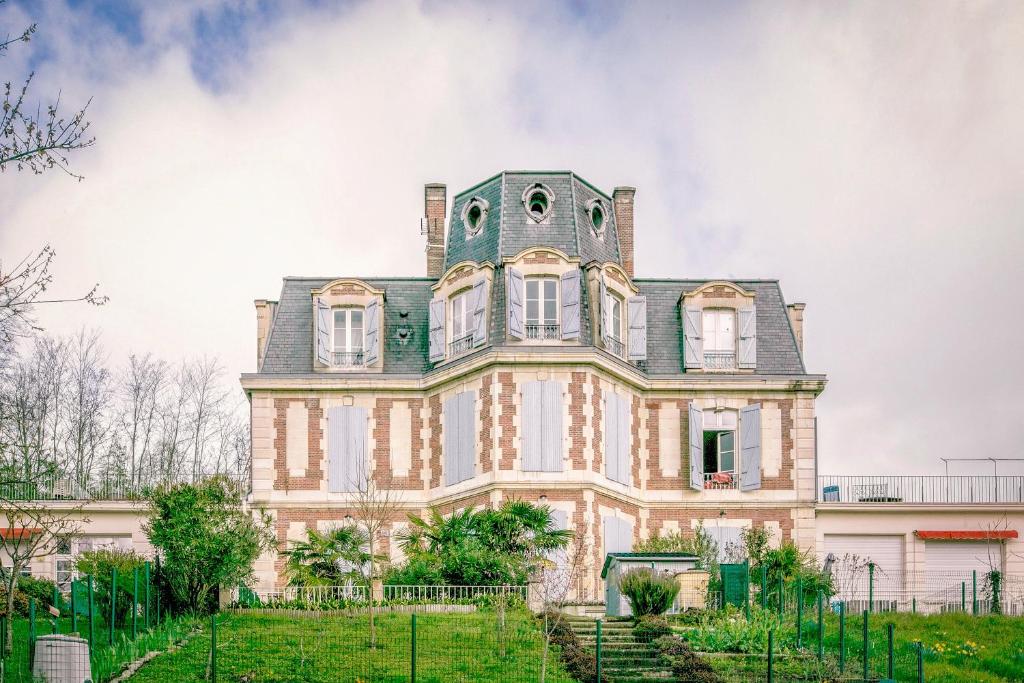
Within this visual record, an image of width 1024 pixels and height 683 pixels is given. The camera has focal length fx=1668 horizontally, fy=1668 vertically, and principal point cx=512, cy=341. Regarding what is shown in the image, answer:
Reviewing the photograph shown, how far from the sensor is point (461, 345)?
3819 centimetres

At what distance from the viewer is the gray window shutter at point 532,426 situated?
3631cm

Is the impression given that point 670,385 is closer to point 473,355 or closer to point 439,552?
point 473,355

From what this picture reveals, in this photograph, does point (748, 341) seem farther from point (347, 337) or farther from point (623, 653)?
point (623, 653)

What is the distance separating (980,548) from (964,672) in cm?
1258

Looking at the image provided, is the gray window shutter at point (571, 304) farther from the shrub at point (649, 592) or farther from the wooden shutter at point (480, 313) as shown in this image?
the shrub at point (649, 592)

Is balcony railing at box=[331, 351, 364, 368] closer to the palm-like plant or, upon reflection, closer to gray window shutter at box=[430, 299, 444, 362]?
gray window shutter at box=[430, 299, 444, 362]

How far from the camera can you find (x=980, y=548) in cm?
4119

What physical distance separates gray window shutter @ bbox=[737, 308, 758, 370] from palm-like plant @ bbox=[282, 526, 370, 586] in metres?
10.5

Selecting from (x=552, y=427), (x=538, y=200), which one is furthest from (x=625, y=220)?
(x=552, y=427)

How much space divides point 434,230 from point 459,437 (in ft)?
20.0

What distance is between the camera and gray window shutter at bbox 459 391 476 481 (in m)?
37.1

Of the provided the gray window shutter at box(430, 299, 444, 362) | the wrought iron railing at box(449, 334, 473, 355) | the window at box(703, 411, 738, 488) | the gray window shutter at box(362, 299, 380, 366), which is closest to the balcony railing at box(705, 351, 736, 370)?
the window at box(703, 411, 738, 488)

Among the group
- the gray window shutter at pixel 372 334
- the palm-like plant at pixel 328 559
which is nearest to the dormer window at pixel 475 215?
the gray window shutter at pixel 372 334

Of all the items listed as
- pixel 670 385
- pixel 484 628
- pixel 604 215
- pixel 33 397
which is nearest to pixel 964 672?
pixel 484 628
